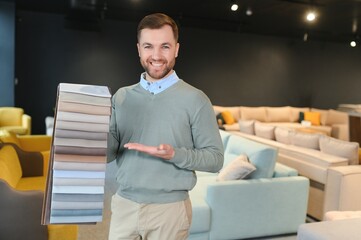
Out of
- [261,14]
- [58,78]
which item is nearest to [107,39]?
[58,78]

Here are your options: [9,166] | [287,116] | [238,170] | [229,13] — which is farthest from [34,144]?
[287,116]

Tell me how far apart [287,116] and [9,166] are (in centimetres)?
748

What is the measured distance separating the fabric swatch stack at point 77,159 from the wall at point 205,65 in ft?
23.5

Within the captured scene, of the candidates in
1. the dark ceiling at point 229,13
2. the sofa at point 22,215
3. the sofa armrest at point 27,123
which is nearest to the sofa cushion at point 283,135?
the dark ceiling at point 229,13

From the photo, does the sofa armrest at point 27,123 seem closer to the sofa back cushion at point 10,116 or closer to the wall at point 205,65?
the sofa back cushion at point 10,116

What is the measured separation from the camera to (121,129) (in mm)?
1176

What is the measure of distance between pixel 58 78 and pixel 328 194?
6.37 metres

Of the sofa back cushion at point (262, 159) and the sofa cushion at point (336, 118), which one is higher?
the sofa cushion at point (336, 118)

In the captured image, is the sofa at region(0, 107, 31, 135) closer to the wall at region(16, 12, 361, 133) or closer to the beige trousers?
the wall at region(16, 12, 361, 133)

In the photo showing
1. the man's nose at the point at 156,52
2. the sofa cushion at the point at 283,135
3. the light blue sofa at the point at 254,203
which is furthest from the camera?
the sofa cushion at the point at 283,135

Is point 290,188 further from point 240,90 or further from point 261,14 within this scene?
point 240,90

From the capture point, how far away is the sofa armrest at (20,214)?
7.48ft

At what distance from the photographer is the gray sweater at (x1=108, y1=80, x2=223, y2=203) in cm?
114

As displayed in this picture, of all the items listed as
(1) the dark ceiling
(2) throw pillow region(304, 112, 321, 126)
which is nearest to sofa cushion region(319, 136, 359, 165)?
(1) the dark ceiling
